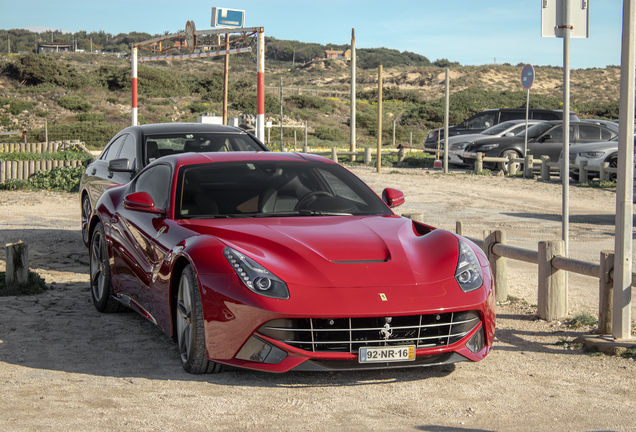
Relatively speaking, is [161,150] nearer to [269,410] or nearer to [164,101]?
[269,410]

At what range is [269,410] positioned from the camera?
4.35 meters

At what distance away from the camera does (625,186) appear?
5695 mm

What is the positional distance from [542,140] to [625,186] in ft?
63.6

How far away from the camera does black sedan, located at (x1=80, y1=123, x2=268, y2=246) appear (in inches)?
383

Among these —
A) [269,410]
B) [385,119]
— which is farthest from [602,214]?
[385,119]

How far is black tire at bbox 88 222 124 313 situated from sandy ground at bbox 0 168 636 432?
0.10m

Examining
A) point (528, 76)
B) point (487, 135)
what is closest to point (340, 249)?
point (528, 76)

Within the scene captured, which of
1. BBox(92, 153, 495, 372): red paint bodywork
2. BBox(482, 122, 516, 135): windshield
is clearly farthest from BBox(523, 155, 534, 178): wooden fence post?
BBox(92, 153, 495, 372): red paint bodywork

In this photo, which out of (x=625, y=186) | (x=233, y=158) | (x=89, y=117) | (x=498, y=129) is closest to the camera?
(x=625, y=186)

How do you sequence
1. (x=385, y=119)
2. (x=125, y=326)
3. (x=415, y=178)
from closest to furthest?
1. (x=125, y=326)
2. (x=415, y=178)
3. (x=385, y=119)

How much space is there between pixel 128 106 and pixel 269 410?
5425 cm

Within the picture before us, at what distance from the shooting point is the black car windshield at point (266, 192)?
19.5ft

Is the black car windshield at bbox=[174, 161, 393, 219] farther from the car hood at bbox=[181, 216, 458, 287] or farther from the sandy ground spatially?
the sandy ground

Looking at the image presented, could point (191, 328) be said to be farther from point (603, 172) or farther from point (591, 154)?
point (591, 154)
